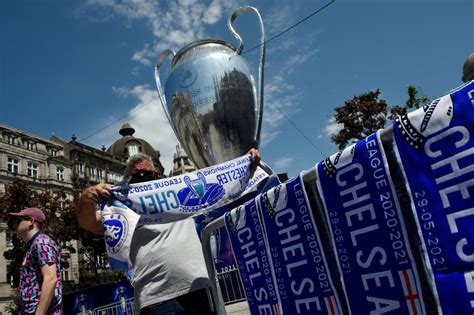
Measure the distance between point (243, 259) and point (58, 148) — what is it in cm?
4152

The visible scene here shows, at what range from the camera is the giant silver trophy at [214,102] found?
564 centimetres

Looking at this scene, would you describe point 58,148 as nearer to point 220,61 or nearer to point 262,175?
point 220,61

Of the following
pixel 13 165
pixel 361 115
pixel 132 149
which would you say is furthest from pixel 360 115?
pixel 132 149

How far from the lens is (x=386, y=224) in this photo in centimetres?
142

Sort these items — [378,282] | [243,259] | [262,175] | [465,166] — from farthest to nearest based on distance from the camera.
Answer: [262,175]
[243,259]
[378,282]
[465,166]

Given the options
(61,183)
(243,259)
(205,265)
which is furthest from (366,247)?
(61,183)

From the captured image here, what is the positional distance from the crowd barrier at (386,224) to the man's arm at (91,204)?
1330mm

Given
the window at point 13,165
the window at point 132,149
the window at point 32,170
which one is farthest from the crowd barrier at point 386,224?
the window at point 132,149

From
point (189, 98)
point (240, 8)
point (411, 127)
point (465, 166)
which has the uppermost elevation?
point (240, 8)

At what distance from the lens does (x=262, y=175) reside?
3.17 m

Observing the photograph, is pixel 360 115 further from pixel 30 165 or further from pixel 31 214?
pixel 30 165

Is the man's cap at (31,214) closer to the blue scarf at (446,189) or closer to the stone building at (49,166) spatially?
the blue scarf at (446,189)

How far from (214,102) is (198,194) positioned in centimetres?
297

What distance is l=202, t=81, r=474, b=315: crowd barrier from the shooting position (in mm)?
1230
